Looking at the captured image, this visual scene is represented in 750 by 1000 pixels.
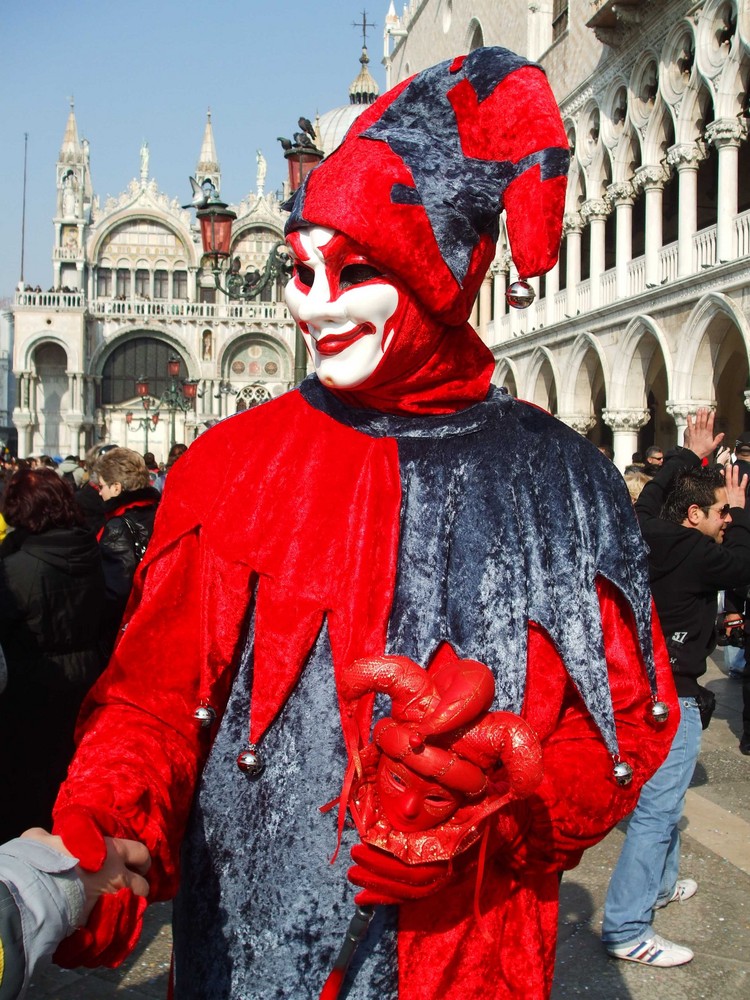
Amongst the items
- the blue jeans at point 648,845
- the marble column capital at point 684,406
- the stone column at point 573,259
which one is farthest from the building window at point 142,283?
the blue jeans at point 648,845

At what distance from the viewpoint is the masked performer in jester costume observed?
1.29 metres

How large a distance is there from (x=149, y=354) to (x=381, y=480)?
36916 mm

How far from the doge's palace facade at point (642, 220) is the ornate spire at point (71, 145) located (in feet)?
75.9

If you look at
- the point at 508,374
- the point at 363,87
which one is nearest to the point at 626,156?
the point at 508,374

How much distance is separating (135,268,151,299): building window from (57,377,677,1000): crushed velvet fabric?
3815 cm

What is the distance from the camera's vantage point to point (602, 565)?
4.51 ft

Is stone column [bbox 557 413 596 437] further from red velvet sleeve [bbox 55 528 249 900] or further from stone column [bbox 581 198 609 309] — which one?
red velvet sleeve [bbox 55 528 249 900]

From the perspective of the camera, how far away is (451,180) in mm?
1370

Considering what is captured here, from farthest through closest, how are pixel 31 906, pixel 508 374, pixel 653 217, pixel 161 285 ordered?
pixel 161 285, pixel 508 374, pixel 653 217, pixel 31 906

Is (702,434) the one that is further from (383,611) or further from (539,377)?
(539,377)

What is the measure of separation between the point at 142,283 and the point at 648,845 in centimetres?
3740

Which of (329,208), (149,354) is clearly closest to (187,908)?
(329,208)

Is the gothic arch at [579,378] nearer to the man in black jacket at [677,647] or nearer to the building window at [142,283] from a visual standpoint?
the man in black jacket at [677,647]

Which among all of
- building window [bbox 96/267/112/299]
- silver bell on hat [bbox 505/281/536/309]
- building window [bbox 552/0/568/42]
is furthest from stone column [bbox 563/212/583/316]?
building window [bbox 96/267/112/299]
